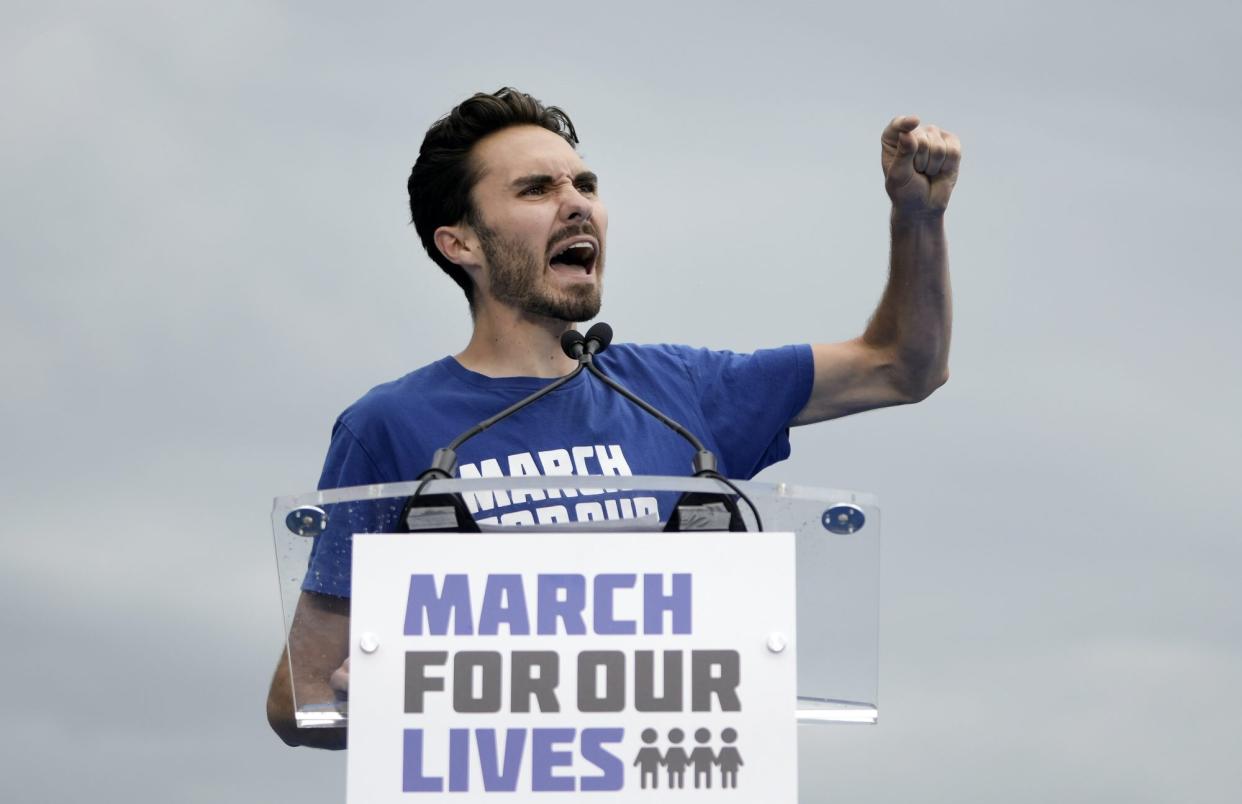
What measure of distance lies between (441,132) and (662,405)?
992mm

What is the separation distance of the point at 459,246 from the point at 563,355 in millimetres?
432

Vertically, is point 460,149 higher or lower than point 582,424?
higher

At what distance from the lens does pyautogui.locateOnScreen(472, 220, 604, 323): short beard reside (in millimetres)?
3746

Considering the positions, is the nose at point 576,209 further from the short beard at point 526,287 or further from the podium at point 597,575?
Answer: the podium at point 597,575

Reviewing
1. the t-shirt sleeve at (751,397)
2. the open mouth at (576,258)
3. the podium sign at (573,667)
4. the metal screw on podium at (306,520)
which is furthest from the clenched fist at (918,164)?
the metal screw on podium at (306,520)

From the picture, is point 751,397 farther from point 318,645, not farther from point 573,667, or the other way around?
point 573,667

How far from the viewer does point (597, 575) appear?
2143 mm

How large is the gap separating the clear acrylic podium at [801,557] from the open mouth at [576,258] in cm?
155

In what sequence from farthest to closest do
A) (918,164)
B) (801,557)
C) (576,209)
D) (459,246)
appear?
(459,246) → (576,209) → (918,164) → (801,557)

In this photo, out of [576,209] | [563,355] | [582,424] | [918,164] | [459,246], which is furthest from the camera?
[459,246]

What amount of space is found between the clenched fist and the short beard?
0.69 meters

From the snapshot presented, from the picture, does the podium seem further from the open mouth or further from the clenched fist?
the open mouth

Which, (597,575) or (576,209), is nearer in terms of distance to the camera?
(597,575)

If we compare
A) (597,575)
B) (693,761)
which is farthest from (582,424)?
(693,761)
